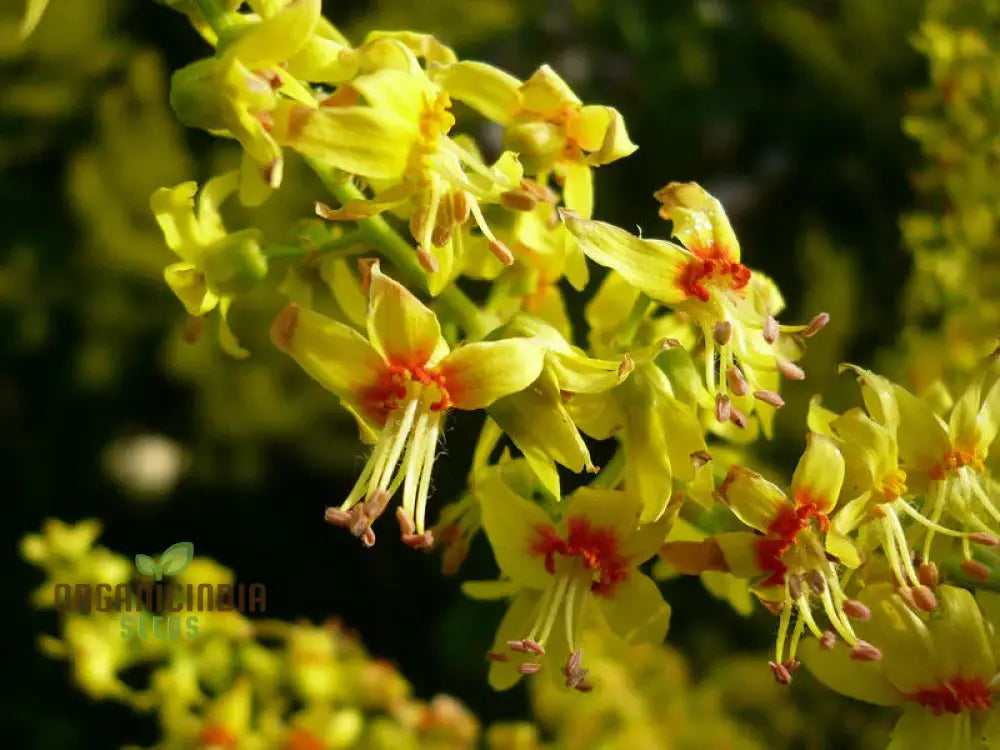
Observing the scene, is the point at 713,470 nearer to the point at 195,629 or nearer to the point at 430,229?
the point at 430,229

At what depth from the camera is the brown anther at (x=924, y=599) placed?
660 mm

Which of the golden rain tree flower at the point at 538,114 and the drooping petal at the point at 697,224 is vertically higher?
the golden rain tree flower at the point at 538,114

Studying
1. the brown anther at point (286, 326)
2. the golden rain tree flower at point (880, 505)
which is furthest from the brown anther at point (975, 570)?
the brown anther at point (286, 326)

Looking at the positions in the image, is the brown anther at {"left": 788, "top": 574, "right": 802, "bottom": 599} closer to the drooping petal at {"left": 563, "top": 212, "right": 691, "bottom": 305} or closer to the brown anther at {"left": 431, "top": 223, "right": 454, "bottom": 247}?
the drooping petal at {"left": 563, "top": 212, "right": 691, "bottom": 305}

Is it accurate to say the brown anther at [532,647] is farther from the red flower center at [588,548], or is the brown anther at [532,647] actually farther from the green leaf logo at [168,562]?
the green leaf logo at [168,562]

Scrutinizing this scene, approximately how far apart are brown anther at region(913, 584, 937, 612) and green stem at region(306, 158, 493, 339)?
31cm

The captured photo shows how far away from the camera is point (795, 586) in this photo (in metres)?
0.67

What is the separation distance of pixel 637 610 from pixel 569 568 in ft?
0.18

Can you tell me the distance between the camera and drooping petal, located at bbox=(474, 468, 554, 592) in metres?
0.73

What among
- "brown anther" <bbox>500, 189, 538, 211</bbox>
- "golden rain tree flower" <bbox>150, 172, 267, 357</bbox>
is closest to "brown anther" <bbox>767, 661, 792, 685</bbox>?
"brown anther" <bbox>500, 189, 538, 211</bbox>

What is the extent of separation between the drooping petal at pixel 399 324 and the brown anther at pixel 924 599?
33 cm

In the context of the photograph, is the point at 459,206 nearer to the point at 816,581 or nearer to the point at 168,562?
the point at 816,581

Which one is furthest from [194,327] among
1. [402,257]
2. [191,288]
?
[402,257]

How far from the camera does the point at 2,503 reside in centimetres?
311
